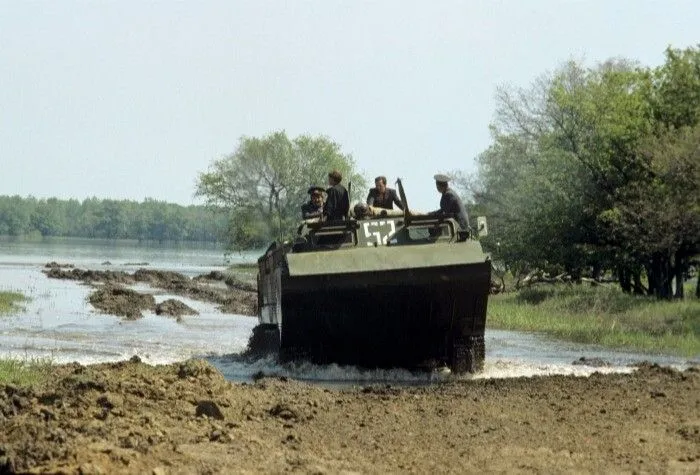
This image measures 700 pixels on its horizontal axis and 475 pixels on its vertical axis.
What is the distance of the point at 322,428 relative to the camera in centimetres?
1105

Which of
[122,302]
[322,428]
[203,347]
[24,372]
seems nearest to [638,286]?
[122,302]

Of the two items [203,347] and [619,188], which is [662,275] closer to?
[619,188]

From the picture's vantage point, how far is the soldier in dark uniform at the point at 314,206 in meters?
18.1

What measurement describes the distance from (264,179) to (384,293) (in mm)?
71207

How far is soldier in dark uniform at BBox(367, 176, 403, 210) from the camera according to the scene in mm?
18203

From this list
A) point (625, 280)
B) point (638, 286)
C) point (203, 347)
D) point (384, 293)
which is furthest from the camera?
point (625, 280)

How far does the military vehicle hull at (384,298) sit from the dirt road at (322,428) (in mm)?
2037

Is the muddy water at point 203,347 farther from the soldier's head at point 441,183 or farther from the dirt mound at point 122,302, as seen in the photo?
the soldier's head at point 441,183

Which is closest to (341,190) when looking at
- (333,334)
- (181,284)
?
(333,334)

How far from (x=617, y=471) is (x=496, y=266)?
140 feet

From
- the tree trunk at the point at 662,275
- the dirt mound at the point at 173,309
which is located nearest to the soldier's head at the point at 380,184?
the dirt mound at the point at 173,309

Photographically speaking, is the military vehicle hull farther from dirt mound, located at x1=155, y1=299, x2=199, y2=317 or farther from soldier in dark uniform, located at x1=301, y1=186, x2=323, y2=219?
dirt mound, located at x1=155, y1=299, x2=199, y2=317

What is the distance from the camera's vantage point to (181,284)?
4822cm

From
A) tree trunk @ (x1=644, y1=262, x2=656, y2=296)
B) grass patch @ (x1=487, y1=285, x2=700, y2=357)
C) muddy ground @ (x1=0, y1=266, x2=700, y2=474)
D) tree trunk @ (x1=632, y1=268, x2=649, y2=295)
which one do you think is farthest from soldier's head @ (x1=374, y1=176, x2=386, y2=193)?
tree trunk @ (x1=632, y1=268, x2=649, y2=295)
